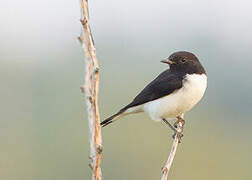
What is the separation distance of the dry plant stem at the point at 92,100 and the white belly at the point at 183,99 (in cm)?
380

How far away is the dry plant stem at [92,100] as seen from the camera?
516 centimetres

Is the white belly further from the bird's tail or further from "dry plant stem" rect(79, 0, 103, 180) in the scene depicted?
A: "dry plant stem" rect(79, 0, 103, 180)

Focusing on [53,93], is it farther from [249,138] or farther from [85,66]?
[85,66]

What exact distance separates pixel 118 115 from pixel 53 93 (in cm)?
4960

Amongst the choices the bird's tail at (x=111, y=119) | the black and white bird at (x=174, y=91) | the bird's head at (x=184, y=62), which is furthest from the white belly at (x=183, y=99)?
the bird's tail at (x=111, y=119)

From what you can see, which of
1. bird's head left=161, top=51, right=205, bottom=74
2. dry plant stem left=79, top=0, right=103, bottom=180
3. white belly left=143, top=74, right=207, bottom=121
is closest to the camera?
dry plant stem left=79, top=0, right=103, bottom=180

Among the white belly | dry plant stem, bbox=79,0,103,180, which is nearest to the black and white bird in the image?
the white belly

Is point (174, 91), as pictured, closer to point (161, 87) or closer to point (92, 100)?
point (161, 87)

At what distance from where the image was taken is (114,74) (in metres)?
64.2

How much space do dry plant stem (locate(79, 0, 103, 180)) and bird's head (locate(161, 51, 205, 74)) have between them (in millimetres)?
4065

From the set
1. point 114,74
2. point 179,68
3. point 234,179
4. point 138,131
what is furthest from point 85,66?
point 114,74

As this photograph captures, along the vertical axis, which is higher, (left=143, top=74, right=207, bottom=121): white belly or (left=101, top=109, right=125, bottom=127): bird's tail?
(left=143, top=74, right=207, bottom=121): white belly

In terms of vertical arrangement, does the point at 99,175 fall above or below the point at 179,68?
below

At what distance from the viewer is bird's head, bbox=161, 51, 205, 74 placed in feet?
30.2
